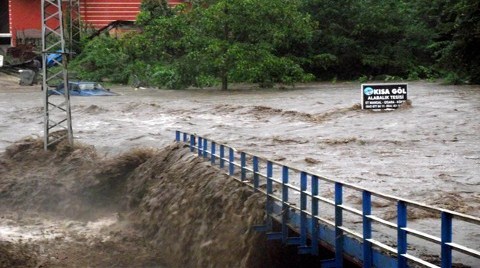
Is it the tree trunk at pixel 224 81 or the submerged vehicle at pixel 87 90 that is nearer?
the tree trunk at pixel 224 81

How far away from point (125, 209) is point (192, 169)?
439cm

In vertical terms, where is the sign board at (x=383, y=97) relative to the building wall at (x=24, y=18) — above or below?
below

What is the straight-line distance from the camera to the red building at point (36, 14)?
61.8 meters

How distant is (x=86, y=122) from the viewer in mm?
37156

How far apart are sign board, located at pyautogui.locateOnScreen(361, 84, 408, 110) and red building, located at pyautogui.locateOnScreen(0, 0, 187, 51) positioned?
3151 cm

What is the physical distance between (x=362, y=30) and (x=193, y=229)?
39407mm

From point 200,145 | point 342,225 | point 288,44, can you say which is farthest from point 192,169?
point 288,44

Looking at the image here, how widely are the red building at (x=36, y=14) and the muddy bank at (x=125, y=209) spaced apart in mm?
32399

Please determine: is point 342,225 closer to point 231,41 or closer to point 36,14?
point 231,41

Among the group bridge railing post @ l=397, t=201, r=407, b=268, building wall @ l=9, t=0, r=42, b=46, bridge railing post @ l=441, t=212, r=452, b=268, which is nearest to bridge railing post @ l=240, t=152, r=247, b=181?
bridge railing post @ l=397, t=201, r=407, b=268

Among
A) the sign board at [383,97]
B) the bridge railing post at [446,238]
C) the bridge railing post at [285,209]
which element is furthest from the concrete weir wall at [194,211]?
the sign board at [383,97]

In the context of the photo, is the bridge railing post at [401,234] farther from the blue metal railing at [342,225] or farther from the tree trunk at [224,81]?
the tree trunk at [224,81]

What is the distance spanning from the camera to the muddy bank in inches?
658

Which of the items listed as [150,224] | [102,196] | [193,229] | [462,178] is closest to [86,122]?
[102,196]
